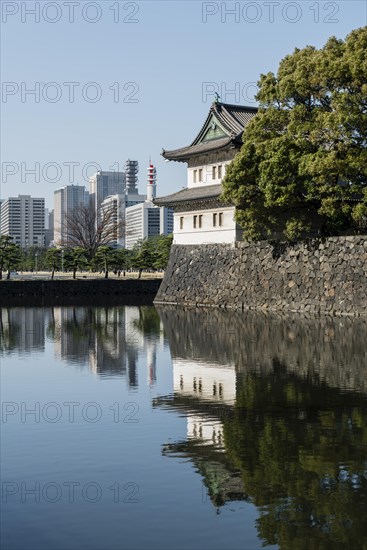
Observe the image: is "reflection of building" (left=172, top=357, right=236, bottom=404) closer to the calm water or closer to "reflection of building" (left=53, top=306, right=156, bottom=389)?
the calm water

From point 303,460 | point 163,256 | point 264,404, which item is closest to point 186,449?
point 303,460

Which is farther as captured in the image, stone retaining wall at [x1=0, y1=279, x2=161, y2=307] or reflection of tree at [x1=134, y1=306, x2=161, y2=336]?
stone retaining wall at [x1=0, y1=279, x2=161, y2=307]

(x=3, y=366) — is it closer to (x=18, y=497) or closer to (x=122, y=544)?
(x=18, y=497)

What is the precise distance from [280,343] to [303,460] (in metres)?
15.2

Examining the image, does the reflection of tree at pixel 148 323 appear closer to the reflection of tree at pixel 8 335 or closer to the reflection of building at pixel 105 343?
the reflection of building at pixel 105 343

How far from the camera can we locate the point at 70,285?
67.7 metres

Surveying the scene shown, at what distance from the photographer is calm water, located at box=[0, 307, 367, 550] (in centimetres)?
843

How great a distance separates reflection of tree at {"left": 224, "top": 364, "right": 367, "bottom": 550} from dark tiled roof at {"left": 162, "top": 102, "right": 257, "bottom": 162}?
34579mm

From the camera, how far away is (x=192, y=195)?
176 feet

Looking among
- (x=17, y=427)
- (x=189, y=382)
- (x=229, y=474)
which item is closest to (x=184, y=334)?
(x=189, y=382)

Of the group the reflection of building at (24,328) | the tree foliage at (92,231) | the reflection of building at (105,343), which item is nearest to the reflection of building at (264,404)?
the reflection of building at (105,343)

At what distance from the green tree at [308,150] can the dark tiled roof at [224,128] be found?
16.8 feet

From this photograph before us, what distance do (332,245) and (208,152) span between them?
14.2 metres

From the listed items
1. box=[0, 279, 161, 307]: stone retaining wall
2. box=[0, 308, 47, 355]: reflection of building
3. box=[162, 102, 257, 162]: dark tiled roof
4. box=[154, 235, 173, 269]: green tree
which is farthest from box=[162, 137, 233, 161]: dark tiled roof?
box=[154, 235, 173, 269]: green tree
